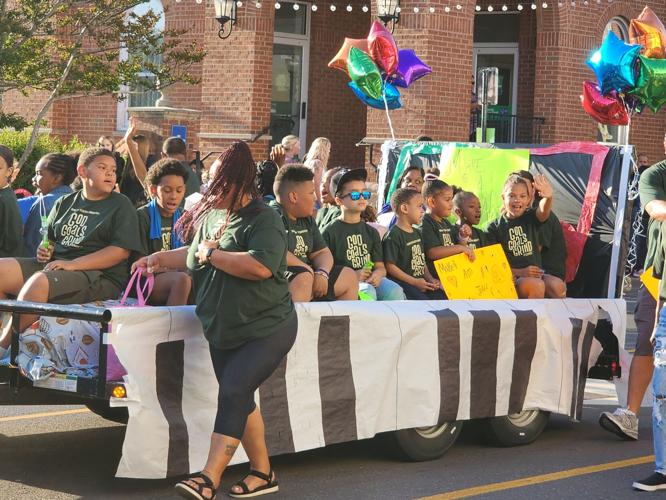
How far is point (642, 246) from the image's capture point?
588 inches

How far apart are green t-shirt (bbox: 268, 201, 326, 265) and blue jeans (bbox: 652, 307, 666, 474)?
2141 mm

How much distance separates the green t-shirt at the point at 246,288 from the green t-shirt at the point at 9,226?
6.79 ft

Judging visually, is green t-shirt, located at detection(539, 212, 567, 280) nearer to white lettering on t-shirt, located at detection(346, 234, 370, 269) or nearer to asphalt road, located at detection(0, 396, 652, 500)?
asphalt road, located at detection(0, 396, 652, 500)

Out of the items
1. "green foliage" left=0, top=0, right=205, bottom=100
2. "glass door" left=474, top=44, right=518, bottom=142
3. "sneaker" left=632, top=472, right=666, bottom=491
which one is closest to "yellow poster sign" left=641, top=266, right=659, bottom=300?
"sneaker" left=632, top=472, right=666, bottom=491

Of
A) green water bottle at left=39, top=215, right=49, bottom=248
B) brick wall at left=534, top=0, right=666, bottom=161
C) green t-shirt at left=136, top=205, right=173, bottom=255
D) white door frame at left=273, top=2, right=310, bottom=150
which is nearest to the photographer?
green water bottle at left=39, top=215, right=49, bottom=248

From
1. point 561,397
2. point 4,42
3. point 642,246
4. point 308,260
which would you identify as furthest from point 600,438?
point 4,42

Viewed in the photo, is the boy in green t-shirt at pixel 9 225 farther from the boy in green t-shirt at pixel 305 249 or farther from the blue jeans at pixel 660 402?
the blue jeans at pixel 660 402

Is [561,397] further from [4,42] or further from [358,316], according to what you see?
[4,42]

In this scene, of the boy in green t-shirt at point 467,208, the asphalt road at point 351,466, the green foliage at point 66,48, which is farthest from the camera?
the green foliage at point 66,48

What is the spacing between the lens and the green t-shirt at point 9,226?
784 cm

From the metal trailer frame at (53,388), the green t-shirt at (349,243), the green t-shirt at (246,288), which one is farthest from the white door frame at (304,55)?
the green t-shirt at (246,288)

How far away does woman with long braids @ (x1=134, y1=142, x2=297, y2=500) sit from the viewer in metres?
6.06

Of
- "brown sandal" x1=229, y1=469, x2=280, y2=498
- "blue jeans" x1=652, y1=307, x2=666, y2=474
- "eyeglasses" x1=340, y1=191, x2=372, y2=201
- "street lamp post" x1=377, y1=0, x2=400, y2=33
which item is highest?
"street lamp post" x1=377, y1=0, x2=400, y2=33

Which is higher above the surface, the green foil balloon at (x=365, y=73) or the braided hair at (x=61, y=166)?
the green foil balloon at (x=365, y=73)
